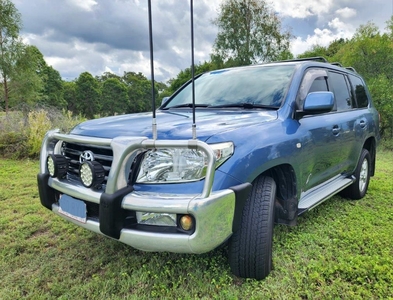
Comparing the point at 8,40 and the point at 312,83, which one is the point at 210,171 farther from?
the point at 8,40

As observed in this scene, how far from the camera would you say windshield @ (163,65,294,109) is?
2656mm

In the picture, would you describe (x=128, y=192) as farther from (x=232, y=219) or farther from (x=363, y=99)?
(x=363, y=99)

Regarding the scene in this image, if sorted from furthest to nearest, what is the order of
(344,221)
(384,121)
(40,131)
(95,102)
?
(95,102), (384,121), (40,131), (344,221)

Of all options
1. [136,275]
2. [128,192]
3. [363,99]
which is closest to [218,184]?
[128,192]

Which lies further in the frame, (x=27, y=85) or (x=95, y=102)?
(x=95, y=102)

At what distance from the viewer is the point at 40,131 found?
6.77 meters

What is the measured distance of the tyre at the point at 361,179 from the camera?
3764mm

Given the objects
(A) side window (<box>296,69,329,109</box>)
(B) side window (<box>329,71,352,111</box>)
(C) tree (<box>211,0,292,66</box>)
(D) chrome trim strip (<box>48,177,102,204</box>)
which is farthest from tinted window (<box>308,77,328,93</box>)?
(C) tree (<box>211,0,292,66</box>)

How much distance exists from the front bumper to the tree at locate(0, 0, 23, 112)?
13.7 metres

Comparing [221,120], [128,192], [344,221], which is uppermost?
[221,120]

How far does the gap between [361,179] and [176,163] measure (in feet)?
10.7

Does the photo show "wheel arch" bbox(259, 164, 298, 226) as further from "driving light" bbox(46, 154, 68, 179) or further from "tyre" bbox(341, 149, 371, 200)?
"tyre" bbox(341, 149, 371, 200)

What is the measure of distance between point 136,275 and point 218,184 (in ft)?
3.21

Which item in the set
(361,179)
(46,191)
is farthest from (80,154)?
(361,179)
